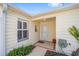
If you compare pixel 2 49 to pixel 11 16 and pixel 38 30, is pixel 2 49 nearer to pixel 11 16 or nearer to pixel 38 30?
pixel 11 16

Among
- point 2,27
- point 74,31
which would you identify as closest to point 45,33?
point 74,31

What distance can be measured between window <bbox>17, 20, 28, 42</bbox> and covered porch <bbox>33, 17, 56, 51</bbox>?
0.19m

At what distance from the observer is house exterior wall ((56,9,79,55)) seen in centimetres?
202

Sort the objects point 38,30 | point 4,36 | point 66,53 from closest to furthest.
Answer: point 4,36
point 66,53
point 38,30

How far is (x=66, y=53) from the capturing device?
206 cm

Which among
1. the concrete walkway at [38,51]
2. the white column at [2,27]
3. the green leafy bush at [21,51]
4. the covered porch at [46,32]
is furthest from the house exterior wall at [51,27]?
the white column at [2,27]

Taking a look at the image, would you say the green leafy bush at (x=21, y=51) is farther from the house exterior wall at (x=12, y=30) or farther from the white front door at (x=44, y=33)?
the white front door at (x=44, y=33)

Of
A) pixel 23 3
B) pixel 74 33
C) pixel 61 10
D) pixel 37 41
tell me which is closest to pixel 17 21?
pixel 23 3

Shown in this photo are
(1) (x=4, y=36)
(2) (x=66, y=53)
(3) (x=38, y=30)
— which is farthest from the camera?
(3) (x=38, y=30)

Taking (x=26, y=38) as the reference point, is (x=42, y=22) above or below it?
above

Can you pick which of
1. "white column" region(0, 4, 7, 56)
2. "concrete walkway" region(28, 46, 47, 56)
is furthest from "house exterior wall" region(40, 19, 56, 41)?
"white column" region(0, 4, 7, 56)

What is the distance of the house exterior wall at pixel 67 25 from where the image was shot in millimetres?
2023

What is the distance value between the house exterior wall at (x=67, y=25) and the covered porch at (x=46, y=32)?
0.07m

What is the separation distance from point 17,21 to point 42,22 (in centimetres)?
46
